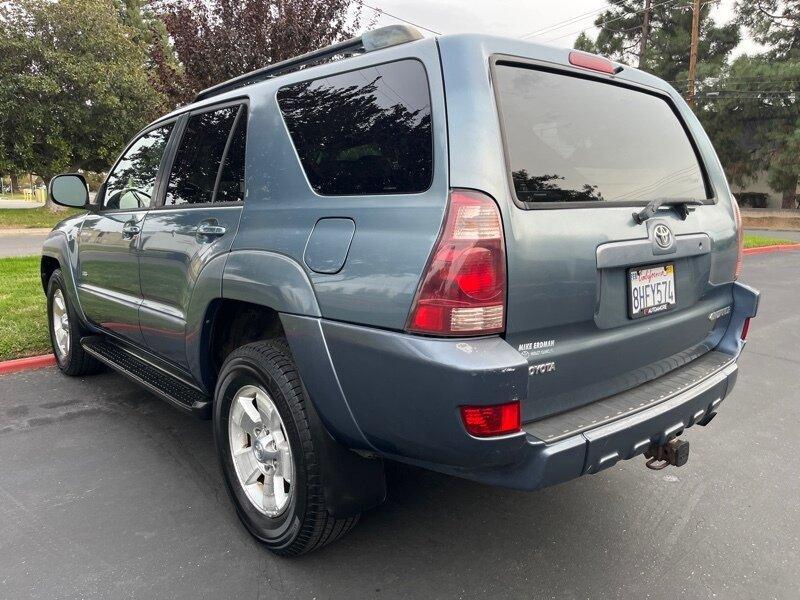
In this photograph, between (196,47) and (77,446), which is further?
(196,47)

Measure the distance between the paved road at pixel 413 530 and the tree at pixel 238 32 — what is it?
7.21 m

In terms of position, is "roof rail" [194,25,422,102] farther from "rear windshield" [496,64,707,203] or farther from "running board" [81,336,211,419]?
"running board" [81,336,211,419]

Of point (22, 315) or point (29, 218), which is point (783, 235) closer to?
point (22, 315)

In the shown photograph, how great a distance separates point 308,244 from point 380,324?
461 millimetres

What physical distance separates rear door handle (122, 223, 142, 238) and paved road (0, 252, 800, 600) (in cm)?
117

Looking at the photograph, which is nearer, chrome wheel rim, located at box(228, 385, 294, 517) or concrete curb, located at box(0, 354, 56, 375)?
chrome wheel rim, located at box(228, 385, 294, 517)

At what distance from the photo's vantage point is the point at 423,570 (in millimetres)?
2412

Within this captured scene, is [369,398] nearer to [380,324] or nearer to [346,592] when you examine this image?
[380,324]

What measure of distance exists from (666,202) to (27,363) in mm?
4790

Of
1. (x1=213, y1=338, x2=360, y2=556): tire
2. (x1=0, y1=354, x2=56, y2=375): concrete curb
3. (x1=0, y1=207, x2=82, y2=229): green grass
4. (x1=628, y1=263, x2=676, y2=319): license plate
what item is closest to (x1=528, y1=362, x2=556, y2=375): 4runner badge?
(x1=628, y1=263, x2=676, y2=319): license plate

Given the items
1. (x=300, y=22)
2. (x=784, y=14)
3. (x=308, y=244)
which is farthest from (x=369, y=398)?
(x=784, y=14)

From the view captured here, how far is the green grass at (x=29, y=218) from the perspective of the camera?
1955 centimetres

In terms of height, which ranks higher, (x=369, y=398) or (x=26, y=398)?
(x=369, y=398)

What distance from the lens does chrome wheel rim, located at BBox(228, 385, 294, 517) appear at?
2443 millimetres
